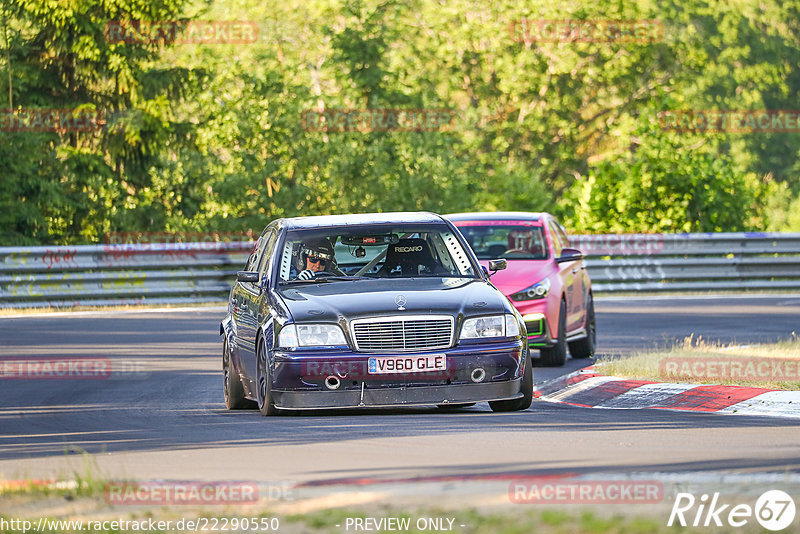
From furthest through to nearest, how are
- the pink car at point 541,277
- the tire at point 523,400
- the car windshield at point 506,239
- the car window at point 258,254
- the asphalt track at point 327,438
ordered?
1. the car windshield at point 506,239
2. the pink car at point 541,277
3. the car window at point 258,254
4. the tire at point 523,400
5. the asphalt track at point 327,438

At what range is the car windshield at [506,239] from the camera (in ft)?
57.3

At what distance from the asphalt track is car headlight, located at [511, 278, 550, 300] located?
2.80ft

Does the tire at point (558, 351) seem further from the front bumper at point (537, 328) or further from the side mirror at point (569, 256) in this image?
the side mirror at point (569, 256)

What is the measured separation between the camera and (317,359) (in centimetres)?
1109

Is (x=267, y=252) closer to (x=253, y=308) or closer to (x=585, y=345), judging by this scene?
(x=253, y=308)

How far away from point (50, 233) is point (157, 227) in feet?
10.6

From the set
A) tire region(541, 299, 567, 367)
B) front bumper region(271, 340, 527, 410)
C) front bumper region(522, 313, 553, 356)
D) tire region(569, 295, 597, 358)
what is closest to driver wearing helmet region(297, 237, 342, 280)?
front bumper region(271, 340, 527, 410)

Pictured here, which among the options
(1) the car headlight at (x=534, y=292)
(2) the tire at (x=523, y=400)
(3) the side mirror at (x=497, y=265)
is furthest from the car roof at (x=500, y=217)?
(2) the tire at (x=523, y=400)

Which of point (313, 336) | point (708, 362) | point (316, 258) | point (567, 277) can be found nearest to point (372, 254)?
point (316, 258)

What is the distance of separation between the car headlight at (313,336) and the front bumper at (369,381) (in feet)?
0.21

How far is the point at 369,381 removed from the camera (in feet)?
36.3

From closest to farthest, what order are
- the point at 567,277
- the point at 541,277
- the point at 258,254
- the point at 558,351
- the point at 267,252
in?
the point at 267,252
the point at 258,254
the point at 558,351
the point at 541,277
the point at 567,277

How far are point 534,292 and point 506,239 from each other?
4.89ft

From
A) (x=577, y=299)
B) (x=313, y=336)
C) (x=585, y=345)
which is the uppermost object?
(x=313, y=336)
